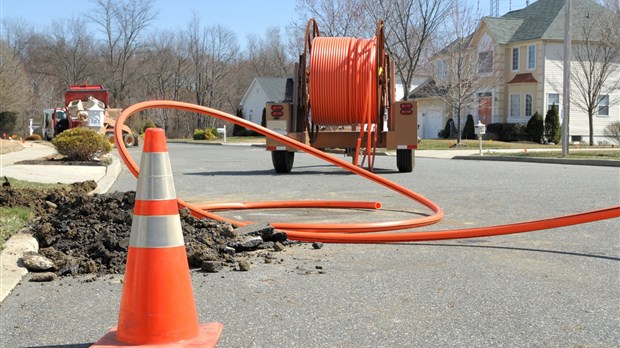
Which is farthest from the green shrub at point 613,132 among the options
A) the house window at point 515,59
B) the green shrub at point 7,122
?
the green shrub at point 7,122

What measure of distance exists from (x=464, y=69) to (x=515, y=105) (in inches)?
281

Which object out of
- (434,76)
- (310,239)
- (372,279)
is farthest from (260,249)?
(434,76)

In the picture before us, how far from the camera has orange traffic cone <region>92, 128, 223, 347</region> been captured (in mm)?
3652

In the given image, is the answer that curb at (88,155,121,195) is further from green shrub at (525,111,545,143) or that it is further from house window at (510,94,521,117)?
house window at (510,94,521,117)

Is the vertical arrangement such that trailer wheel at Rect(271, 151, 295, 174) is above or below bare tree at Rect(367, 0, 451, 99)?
below

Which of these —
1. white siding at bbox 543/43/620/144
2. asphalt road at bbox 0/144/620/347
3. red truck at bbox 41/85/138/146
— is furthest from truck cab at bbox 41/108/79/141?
asphalt road at bbox 0/144/620/347

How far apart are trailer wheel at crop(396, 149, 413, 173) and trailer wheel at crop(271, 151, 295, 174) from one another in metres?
2.52

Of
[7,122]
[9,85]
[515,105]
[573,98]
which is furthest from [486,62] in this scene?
[7,122]

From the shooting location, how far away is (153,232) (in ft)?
12.4

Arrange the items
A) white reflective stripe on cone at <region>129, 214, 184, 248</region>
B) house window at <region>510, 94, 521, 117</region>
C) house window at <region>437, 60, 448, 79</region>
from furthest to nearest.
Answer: house window at <region>437, 60, 448, 79</region>, house window at <region>510, 94, 521, 117</region>, white reflective stripe on cone at <region>129, 214, 184, 248</region>

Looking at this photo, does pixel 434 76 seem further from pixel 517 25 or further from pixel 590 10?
pixel 590 10

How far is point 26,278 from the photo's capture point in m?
5.51

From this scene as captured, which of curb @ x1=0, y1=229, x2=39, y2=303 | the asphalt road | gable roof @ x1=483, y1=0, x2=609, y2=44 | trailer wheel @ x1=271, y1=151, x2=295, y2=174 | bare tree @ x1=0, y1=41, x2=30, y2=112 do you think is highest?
gable roof @ x1=483, y1=0, x2=609, y2=44

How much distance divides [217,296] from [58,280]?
1.33 metres
